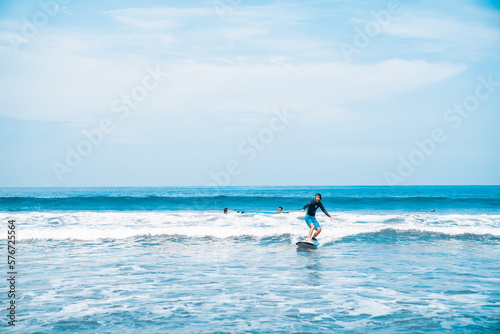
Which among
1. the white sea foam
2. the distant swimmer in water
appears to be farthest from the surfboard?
the white sea foam

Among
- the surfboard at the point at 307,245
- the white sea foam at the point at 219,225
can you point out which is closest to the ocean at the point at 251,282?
the white sea foam at the point at 219,225

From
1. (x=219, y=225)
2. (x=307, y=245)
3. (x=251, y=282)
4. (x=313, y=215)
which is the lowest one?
(x=251, y=282)

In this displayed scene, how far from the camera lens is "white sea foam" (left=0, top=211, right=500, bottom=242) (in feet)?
67.9

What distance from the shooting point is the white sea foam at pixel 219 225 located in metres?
20.7

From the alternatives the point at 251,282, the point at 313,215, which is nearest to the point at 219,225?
the point at 313,215

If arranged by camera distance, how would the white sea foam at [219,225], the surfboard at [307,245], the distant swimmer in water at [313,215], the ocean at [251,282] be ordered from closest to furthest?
the ocean at [251,282] < the surfboard at [307,245] < the distant swimmer in water at [313,215] < the white sea foam at [219,225]

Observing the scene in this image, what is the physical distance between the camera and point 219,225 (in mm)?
26078

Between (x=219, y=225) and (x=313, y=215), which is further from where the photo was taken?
(x=219, y=225)

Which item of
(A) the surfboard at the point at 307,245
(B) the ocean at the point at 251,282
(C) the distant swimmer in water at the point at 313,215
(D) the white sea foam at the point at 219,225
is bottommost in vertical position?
(B) the ocean at the point at 251,282

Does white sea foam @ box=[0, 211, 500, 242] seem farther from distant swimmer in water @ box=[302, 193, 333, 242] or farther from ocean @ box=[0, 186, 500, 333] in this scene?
distant swimmer in water @ box=[302, 193, 333, 242]

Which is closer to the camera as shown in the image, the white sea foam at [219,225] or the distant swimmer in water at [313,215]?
the distant swimmer in water at [313,215]

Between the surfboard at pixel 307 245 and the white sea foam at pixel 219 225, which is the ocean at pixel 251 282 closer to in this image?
the white sea foam at pixel 219 225

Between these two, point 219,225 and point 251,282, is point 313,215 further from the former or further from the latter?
point 219,225

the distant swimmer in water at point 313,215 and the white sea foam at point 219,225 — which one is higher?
the white sea foam at point 219,225
